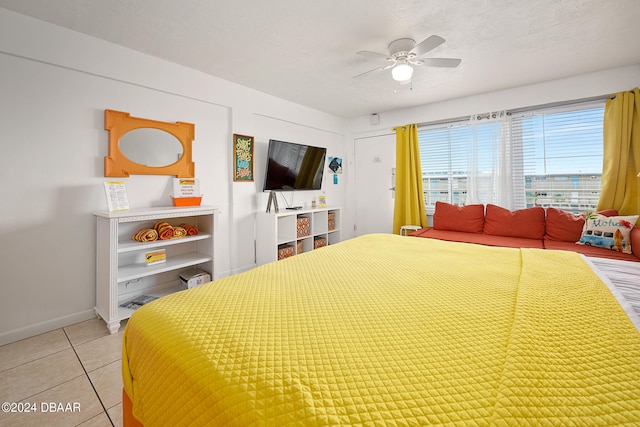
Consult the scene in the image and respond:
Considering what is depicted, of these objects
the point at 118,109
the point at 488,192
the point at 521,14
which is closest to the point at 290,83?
the point at 118,109

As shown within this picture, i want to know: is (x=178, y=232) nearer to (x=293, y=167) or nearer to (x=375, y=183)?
(x=293, y=167)

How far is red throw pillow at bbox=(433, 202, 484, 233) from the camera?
12.0 ft

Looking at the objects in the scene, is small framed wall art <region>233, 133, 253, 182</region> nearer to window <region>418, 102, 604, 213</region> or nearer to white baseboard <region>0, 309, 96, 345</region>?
white baseboard <region>0, 309, 96, 345</region>

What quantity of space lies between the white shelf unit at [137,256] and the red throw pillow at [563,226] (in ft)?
12.2

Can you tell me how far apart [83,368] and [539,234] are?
14.4ft

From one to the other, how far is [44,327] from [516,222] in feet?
15.6

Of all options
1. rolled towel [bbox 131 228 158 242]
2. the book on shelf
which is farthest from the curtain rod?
the book on shelf

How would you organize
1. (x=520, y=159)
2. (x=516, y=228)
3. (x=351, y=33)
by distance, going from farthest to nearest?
(x=520, y=159) < (x=516, y=228) < (x=351, y=33)

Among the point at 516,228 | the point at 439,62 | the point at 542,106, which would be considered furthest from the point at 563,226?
the point at 439,62

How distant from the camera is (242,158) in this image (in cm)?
352

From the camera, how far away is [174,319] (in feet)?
3.14

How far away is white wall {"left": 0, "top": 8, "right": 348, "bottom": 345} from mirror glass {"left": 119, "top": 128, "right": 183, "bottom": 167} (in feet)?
0.49

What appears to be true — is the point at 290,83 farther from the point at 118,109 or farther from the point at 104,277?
the point at 104,277

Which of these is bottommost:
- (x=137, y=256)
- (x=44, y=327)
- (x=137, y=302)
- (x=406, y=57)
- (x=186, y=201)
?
→ (x=44, y=327)
